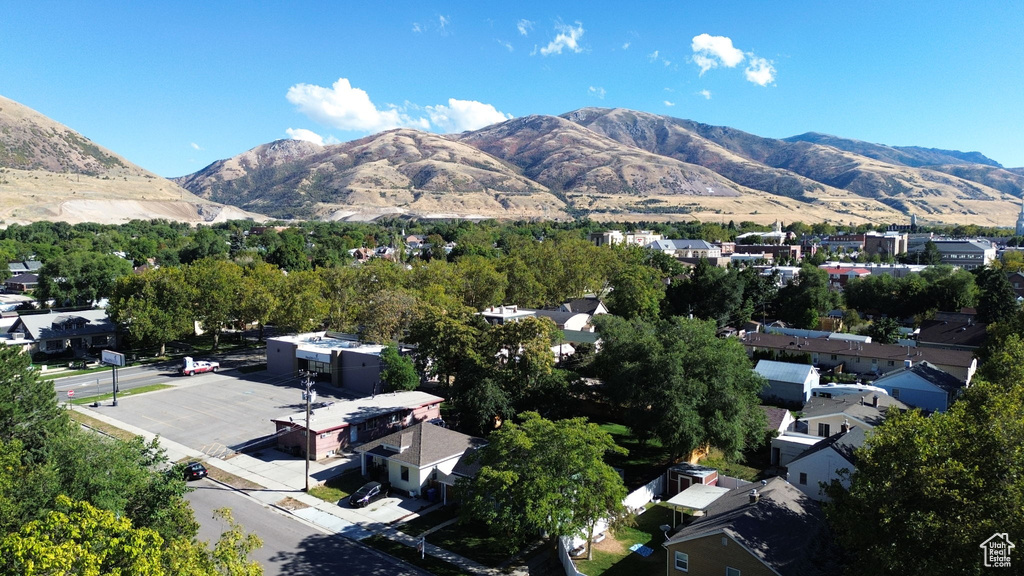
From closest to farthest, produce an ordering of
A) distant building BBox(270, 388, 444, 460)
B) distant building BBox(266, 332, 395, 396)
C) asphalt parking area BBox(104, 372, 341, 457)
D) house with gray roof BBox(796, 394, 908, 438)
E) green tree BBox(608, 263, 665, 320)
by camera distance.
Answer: distant building BBox(270, 388, 444, 460) → house with gray roof BBox(796, 394, 908, 438) → asphalt parking area BBox(104, 372, 341, 457) → distant building BBox(266, 332, 395, 396) → green tree BBox(608, 263, 665, 320)

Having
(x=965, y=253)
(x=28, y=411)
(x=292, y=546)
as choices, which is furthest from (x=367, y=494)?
(x=965, y=253)

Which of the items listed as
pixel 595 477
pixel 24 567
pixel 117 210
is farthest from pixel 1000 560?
pixel 117 210

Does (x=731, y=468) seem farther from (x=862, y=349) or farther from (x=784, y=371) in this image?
(x=862, y=349)

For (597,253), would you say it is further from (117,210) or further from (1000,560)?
(117,210)

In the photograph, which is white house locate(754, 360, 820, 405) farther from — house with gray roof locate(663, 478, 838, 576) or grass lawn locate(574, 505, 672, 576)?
house with gray roof locate(663, 478, 838, 576)

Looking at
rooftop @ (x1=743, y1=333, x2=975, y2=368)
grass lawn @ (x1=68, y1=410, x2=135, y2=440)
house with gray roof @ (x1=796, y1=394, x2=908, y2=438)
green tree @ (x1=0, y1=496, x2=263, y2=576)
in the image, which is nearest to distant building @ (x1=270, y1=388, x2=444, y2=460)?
grass lawn @ (x1=68, y1=410, x2=135, y2=440)

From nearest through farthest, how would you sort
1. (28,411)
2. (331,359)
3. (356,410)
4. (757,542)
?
(757,542) < (28,411) < (356,410) < (331,359)
